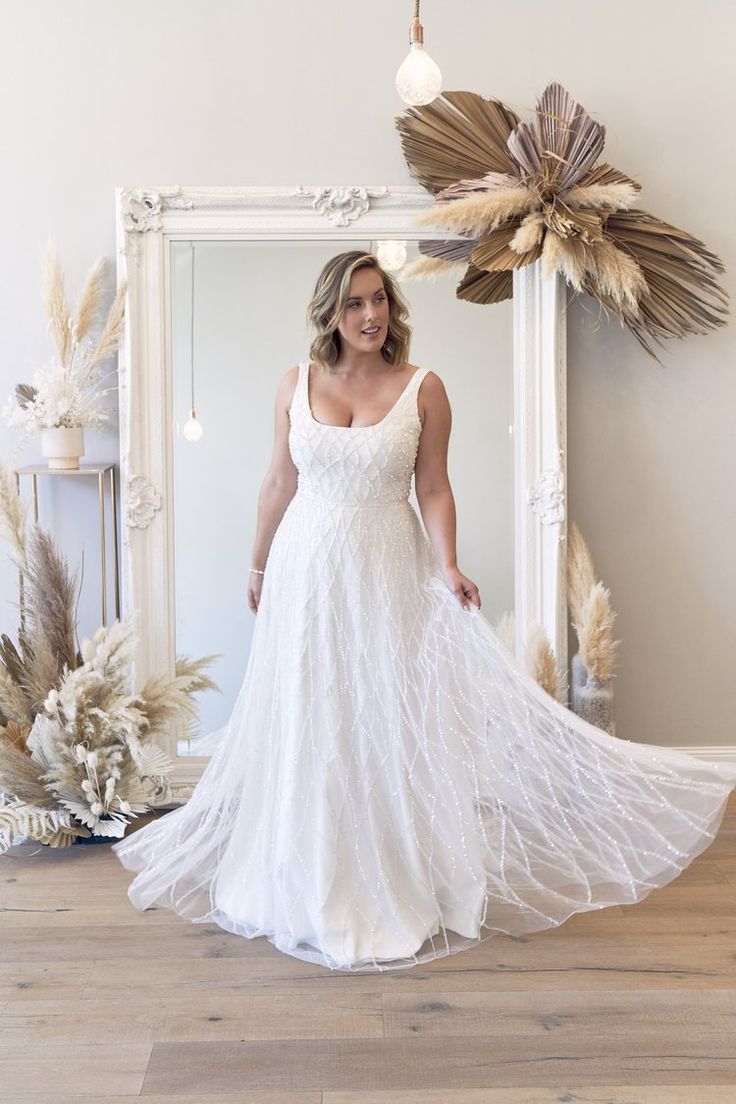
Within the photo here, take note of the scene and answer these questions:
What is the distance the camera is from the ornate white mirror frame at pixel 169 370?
10.8ft

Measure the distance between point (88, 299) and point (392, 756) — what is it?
1662 mm

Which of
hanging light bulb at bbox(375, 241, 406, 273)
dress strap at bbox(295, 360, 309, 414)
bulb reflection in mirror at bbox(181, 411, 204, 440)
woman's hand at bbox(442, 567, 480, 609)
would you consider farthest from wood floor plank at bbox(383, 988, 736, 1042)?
hanging light bulb at bbox(375, 241, 406, 273)

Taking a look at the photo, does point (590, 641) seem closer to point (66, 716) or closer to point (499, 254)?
point (499, 254)

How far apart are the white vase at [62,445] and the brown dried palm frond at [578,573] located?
1527 mm

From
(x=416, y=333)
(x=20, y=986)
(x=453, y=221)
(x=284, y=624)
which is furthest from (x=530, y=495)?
(x=20, y=986)

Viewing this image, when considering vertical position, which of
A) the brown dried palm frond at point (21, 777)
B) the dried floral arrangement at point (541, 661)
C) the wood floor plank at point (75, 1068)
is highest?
the dried floral arrangement at point (541, 661)

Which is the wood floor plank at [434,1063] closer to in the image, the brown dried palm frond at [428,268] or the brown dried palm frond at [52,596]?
the brown dried palm frond at [52,596]

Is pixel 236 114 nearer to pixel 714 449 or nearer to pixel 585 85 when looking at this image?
pixel 585 85

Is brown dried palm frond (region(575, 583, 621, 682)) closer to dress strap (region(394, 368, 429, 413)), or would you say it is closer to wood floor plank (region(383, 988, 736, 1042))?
dress strap (region(394, 368, 429, 413))

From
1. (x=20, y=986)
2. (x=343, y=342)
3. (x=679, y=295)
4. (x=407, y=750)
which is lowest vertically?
(x=20, y=986)

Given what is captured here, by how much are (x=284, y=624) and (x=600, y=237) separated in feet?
4.89

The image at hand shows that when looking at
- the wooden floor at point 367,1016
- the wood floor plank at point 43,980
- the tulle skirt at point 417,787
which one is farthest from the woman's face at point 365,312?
the wood floor plank at point 43,980

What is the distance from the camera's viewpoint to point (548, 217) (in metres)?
3.19

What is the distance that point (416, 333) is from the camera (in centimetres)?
337
